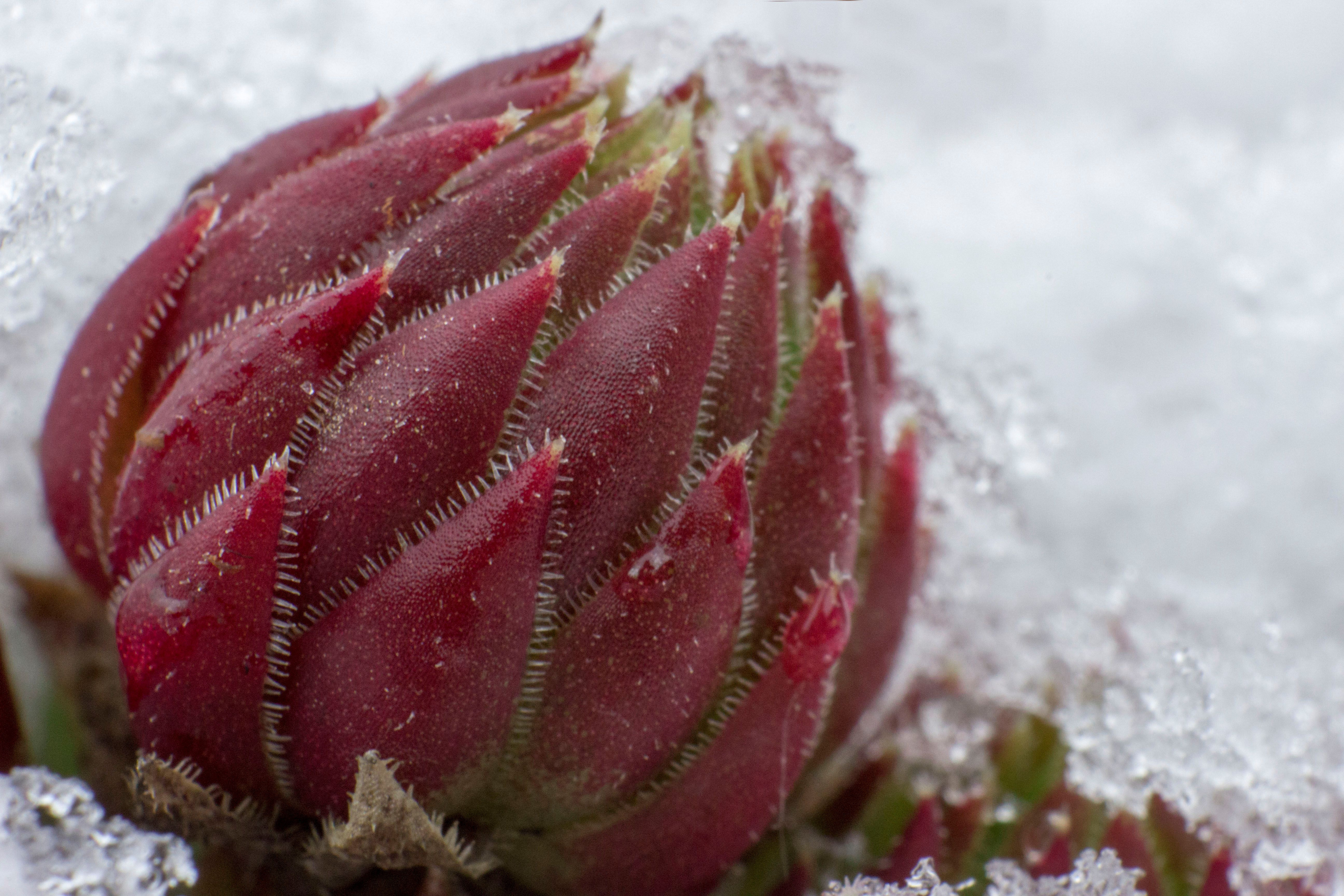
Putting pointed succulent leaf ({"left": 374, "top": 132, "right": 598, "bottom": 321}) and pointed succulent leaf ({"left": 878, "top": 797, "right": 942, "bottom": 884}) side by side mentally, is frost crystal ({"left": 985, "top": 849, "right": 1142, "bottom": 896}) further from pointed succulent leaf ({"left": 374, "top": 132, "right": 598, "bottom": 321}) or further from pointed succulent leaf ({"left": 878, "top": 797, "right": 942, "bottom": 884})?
pointed succulent leaf ({"left": 374, "top": 132, "right": 598, "bottom": 321})

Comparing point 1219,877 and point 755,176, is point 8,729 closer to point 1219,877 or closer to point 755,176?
point 755,176

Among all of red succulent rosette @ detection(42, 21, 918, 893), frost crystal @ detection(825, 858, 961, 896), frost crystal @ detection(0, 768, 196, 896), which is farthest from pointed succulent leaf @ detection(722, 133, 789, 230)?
frost crystal @ detection(0, 768, 196, 896)

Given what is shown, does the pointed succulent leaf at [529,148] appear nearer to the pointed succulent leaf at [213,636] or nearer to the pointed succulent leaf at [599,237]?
the pointed succulent leaf at [599,237]

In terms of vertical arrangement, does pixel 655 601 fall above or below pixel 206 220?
below

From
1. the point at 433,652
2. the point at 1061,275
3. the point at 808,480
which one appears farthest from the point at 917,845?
the point at 1061,275

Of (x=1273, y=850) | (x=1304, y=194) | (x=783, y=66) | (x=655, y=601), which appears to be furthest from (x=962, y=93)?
(x=655, y=601)

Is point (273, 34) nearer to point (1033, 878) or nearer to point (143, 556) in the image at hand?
point (143, 556)
